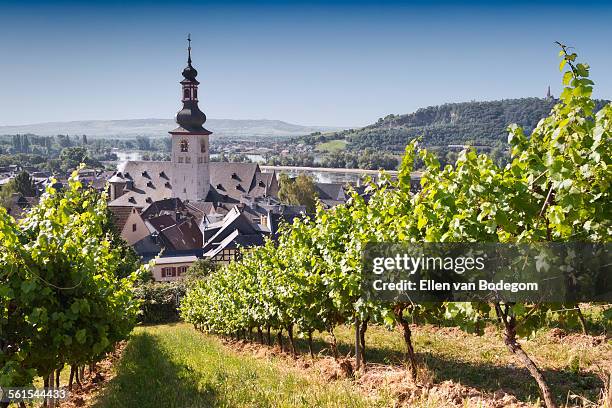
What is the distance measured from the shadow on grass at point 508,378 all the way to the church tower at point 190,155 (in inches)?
2715

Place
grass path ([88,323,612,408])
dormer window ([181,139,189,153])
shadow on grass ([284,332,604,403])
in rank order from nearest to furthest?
grass path ([88,323,612,408]) → shadow on grass ([284,332,604,403]) → dormer window ([181,139,189,153])

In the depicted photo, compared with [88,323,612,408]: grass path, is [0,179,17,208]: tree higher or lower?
lower

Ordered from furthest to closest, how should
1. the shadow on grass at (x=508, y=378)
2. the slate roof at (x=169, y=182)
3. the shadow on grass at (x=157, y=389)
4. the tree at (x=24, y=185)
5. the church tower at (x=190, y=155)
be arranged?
the tree at (x=24, y=185) < the slate roof at (x=169, y=182) < the church tower at (x=190, y=155) < the shadow on grass at (x=508, y=378) < the shadow on grass at (x=157, y=389)

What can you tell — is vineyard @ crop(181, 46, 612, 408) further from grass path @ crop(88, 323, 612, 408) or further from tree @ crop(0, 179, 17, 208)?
tree @ crop(0, 179, 17, 208)

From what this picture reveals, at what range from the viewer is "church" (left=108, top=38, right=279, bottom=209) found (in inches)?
3027

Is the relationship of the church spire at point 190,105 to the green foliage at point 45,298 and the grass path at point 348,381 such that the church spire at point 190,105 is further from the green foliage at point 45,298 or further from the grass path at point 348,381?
the green foliage at point 45,298

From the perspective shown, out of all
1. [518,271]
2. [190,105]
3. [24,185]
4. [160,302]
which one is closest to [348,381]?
[518,271]

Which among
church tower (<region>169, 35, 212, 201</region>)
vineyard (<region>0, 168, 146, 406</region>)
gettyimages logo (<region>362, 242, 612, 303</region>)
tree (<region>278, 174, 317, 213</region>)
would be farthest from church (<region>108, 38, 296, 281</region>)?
gettyimages logo (<region>362, 242, 612, 303</region>)

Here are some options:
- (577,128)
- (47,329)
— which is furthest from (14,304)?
(577,128)

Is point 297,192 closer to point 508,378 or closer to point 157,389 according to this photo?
point 508,378

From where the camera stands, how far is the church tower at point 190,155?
252 feet

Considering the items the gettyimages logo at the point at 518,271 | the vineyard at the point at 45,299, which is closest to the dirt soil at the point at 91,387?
the vineyard at the point at 45,299

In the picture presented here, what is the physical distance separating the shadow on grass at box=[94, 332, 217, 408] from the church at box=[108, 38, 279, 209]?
65103 millimetres

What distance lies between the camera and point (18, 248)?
6.35 m
